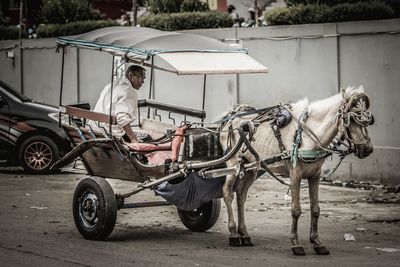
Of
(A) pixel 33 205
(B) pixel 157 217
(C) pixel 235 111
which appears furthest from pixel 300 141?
(A) pixel 33 205

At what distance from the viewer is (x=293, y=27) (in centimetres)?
1808

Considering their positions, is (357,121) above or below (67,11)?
below

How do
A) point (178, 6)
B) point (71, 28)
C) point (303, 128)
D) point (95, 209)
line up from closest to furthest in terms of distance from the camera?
point (303, 128) → point (95, 209) → point (178, 6) → point (71, 28)

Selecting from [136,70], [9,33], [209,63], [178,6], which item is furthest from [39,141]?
[9,33]

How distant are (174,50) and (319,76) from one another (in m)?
6.76

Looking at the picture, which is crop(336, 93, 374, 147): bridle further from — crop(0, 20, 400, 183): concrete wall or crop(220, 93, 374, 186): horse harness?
crop(0, 20, 400, 183): concrete wall

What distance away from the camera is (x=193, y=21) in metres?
21.2

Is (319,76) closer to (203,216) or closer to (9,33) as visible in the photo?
(203,216)

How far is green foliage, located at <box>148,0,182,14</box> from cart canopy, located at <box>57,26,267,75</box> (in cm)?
1014

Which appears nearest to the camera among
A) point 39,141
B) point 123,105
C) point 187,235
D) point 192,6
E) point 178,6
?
point 123,105

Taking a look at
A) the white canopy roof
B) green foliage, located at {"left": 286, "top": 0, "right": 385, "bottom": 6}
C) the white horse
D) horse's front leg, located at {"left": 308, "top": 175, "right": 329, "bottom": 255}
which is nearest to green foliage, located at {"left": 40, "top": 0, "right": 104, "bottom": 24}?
green foliage, located at {"left": 286, "top": 0, "right": 385, "bottom": 6}

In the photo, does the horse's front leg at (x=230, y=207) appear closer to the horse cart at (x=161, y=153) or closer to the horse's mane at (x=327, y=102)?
the horse cart at (x=161, y=153)

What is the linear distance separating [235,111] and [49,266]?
10.2ft

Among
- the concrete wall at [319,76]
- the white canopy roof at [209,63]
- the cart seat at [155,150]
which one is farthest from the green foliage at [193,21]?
the cart seat at [155,150]
